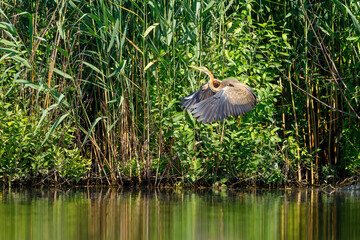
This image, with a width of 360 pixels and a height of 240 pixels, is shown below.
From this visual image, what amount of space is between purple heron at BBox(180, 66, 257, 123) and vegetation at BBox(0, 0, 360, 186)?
266 mm

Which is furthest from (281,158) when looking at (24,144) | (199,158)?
(24,144)

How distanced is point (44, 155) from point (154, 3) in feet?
6.87

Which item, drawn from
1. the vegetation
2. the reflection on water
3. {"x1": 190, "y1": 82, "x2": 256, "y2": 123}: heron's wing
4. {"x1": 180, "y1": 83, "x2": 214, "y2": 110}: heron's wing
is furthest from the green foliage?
{"x1": 190, "y1": 82, "x2": 256, "y2": 123}: heron's wing

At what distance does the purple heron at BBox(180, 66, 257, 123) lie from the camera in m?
6.20

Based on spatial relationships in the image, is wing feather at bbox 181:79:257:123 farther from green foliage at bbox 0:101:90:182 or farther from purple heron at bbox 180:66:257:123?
green foliage at bbox 0:101:90:182

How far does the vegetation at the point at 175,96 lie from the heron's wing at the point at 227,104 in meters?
0.41

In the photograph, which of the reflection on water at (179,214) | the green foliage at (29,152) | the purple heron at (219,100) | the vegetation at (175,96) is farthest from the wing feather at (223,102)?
the green foliage at (29,152)

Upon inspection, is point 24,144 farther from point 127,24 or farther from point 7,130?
point 127,24

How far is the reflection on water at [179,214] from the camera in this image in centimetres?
440

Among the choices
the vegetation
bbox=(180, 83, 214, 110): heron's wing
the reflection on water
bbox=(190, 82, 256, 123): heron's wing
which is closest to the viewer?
the reflection on water

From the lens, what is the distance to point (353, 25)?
6797 mm

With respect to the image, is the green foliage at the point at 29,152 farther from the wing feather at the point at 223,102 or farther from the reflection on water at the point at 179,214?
the wing feather at the point at 223,102

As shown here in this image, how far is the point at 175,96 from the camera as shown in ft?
22.9

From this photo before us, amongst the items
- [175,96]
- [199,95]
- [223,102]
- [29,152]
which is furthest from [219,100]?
[29,152]
